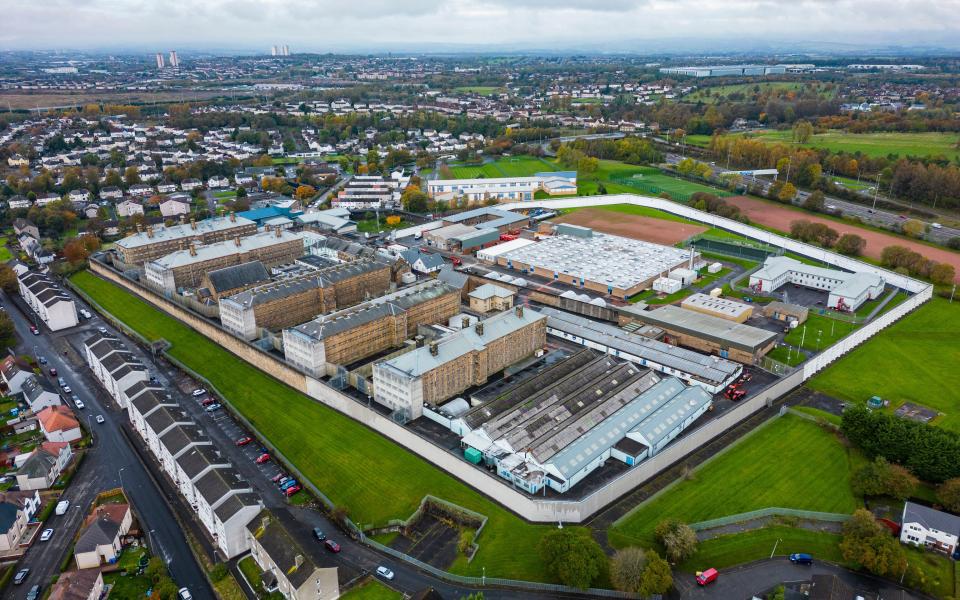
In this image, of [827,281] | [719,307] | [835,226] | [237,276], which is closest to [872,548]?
[719,307]

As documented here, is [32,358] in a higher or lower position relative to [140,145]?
lower

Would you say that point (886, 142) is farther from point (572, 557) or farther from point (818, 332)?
point (572, 557)

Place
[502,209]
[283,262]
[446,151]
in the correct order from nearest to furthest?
[283,262], [502,209], [446,151]

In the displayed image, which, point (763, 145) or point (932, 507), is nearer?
point (932, 507)

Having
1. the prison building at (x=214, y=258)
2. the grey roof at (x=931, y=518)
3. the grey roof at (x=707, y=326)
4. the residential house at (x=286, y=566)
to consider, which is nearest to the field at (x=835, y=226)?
the grey roof at (x=707, y=326)

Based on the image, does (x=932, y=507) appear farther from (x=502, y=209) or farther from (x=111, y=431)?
(x=502, y=209)

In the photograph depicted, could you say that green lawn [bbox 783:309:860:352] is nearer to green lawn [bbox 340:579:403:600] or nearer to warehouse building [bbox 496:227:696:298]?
warehouse building [bbox 496:227:696:298]

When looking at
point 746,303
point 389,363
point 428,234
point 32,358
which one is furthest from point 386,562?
point 428,234
